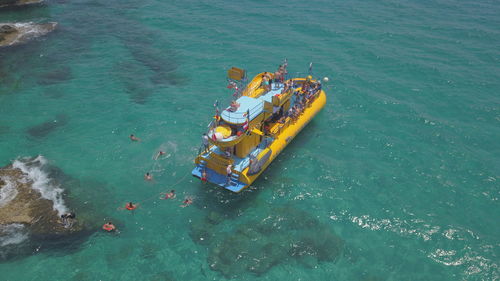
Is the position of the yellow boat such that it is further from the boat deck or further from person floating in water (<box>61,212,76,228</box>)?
person floating in water (<box>61,212,76,228</box>)

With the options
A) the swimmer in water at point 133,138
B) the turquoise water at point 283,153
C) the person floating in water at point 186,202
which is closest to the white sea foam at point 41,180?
the turquoise water at point 283,153

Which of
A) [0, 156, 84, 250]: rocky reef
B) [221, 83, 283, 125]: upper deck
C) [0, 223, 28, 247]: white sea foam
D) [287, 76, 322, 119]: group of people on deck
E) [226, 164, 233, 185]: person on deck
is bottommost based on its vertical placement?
[0, 223, 28, 247]: white sea foam

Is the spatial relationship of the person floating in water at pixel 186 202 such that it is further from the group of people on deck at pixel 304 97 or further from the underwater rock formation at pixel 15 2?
the underwater rock formation at pixel 15 2

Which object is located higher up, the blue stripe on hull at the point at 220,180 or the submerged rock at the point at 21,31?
the submerged rock at the point at 21,31

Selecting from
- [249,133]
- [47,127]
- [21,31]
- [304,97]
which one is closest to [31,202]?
[47,127]

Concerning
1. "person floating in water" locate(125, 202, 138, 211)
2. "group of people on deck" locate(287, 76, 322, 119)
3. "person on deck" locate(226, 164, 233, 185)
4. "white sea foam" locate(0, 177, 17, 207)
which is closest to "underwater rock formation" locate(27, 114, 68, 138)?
"white sea foam" locate(0, 177, 17, 207)

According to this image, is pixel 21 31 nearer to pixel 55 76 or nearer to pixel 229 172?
pixel 55 76

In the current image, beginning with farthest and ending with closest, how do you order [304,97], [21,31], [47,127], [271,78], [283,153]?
[21,31] → [47,127] → [304,97] → [271,78] → [283,153]
